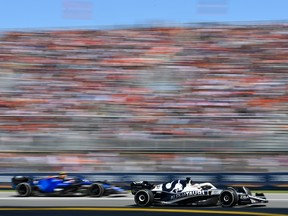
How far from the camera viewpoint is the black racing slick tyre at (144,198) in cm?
1450

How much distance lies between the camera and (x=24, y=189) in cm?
1862

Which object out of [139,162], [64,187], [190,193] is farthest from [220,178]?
[190,193]

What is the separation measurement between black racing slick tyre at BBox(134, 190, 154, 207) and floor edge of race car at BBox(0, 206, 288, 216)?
220 millimetres

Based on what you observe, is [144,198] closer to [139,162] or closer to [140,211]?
[140,211]

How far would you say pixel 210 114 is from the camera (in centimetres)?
2345

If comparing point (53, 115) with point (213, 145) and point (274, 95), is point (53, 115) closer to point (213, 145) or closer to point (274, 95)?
point (213, 145)

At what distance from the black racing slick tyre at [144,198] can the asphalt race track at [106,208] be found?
214mm

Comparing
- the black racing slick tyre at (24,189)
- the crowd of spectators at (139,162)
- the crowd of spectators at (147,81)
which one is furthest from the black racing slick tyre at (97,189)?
the crowd of spectators at (147,81)

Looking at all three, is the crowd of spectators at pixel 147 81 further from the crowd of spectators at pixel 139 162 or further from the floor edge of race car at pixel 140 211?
the floor edge of race car at pixel 140 211

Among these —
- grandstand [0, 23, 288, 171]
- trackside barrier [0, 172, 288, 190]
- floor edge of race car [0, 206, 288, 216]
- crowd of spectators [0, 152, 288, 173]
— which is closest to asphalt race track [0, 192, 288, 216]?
floor edge of race car [0, 206, 288, 216]

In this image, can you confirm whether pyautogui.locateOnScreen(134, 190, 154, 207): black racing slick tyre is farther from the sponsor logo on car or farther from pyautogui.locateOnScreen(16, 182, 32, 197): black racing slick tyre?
pyautogui.locateOnScreen(16, 182, 32, 197): black racing slick tyre

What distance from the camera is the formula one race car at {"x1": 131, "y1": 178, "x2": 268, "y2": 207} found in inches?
547

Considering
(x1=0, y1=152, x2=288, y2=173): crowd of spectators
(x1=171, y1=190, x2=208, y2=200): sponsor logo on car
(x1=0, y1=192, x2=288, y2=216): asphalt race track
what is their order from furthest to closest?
(x1=0, y1=152, x2=288, y2=173): crowd of spectators → (x1=171, y1=190, x2=208, y2=200): sponsor logo on car → (x1=0, y1=192, x2=288, y2=216): asphalt race track

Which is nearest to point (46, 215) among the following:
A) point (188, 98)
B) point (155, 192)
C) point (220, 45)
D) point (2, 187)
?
point (155, 192)
